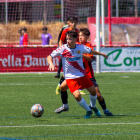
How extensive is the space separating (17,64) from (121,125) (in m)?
10.5

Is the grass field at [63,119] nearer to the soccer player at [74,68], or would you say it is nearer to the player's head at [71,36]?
the soccer player at [74,68]

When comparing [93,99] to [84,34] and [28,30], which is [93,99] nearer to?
[84,34]

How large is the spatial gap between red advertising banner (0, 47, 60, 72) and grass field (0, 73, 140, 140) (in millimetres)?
5187

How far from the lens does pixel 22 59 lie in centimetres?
1562

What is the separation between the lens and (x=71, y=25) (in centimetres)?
808

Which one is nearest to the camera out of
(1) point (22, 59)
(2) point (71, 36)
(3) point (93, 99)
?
(2) point (71, 36)

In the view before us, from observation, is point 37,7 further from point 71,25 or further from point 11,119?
point 11,119

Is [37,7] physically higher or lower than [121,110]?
higher

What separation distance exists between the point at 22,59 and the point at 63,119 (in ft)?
31.5

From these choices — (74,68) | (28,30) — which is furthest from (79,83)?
(28,30)

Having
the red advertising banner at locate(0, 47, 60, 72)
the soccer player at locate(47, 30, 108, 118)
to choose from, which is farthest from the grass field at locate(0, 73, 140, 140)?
the red advertising banner at locate(0, 47, 60, 72)

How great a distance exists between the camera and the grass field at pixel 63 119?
16.7 ft

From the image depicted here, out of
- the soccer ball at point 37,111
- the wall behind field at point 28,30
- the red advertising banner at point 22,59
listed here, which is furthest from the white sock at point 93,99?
the wall behind field at point 28,30

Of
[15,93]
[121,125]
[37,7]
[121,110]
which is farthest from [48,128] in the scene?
[37,7]
